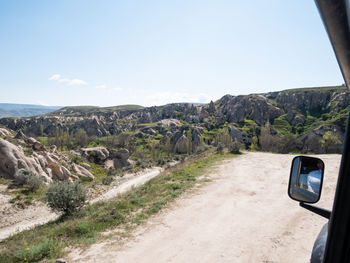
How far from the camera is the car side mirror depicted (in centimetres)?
224

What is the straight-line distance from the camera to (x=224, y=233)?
6.32 m

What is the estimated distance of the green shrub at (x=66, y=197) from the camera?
9.88 metres

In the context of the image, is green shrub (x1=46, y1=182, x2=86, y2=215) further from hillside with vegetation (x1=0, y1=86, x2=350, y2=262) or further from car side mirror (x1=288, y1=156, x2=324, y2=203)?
car side mirror (x1=288, y1=156, x2=324, y2=203)

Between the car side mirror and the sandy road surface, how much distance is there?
361 centimetres

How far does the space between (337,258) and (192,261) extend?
4544 mm

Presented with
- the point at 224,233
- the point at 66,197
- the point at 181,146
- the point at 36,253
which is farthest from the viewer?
the point at 181,146

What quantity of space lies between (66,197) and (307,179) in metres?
10.7

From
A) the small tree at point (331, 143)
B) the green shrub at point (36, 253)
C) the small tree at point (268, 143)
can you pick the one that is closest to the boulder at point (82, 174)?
the green shrub at point (36, 253)

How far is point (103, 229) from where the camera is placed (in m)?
7.15

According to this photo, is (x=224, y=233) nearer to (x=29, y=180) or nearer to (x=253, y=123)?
(x=29, y=180)

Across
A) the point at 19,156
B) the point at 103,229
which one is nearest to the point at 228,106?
the point at 19,156

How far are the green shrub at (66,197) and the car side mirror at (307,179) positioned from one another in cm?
1037

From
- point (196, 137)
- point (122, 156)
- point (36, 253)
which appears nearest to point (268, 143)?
point (196, 137)

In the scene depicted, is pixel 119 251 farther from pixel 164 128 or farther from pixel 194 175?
pixel 164 128
